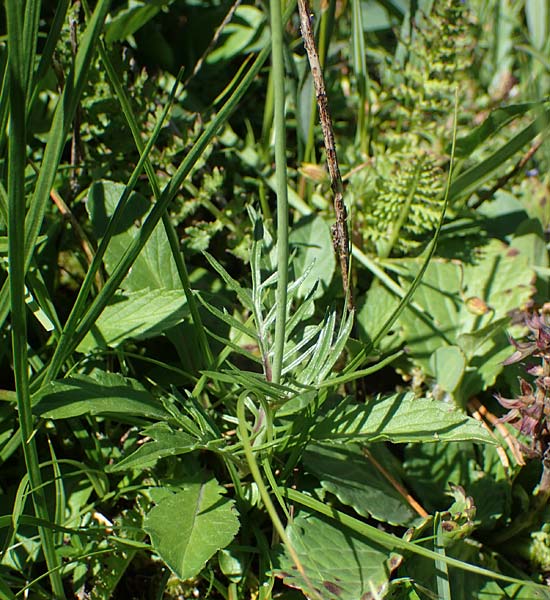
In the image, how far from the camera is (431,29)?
6.81 feet

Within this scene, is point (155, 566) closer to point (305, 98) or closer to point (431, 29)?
point (305, 98)

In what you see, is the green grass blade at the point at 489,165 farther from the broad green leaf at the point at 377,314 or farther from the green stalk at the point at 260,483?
the green stalk at the point at 260,483

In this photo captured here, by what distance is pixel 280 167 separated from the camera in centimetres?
95

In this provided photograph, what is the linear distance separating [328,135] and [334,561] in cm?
82

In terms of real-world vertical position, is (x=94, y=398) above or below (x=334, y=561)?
above

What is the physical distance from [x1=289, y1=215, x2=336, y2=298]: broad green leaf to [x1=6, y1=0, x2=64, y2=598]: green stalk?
832 mm

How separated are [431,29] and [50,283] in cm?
139

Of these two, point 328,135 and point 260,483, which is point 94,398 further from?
point 328,135

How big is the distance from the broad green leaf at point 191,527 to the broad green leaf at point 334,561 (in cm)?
14

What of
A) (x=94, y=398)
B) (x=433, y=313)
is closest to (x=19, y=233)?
(x=94, y=398)

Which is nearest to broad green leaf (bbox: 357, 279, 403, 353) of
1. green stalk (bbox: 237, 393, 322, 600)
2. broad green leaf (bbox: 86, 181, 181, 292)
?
broad green leaf (bbox: 86, 181, 181, 292)

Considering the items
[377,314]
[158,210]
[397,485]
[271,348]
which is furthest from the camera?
[377,314]

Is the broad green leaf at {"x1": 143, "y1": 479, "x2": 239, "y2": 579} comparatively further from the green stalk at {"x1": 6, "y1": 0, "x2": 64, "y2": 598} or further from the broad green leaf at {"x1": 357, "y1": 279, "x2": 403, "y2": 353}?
the broad green leaf at {"x1": 357, "y1": 279, "x2": 403, "y2": 353}

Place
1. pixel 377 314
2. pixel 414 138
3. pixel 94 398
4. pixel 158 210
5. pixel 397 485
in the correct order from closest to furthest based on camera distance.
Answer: pixel 158 210, pixel 94 398, pixel 397 485, pixel 377 314, pixel 414 138
